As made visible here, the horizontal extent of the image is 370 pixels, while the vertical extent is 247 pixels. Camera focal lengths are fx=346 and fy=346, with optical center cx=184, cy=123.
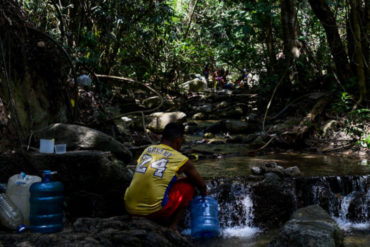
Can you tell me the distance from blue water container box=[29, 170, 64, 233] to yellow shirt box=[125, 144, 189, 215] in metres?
0.79

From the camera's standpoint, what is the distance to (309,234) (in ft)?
11.3

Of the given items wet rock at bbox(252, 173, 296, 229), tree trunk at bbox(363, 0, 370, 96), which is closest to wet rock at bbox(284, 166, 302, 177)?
wet rock at bbox(252, 173, 296, 229)

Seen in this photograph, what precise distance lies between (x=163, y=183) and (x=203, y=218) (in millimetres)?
660

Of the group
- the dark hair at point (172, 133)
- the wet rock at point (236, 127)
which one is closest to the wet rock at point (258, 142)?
the wet rock at point (236, 127)

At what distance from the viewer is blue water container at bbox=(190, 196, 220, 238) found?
12.1 feet

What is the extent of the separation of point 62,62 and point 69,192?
2.98m

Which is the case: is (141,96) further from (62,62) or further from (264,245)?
(264,245)

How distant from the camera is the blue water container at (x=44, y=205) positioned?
3449mm

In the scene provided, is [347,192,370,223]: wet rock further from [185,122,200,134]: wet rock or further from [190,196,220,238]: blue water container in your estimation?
[185,122,200,134]: wet rock

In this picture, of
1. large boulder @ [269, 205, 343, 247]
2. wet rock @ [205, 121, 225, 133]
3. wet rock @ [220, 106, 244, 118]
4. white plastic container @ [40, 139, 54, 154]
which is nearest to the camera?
large boulder @ [269, 205, 343, 247]

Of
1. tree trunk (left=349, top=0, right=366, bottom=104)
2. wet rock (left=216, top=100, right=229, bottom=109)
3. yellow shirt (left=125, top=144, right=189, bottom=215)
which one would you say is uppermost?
tree trunk (left=349, top=0, right=366, bottom=104)

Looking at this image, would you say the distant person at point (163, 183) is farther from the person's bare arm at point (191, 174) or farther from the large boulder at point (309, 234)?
the large boulder at point (309, 234)

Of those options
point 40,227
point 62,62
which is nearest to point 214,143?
point 62,62

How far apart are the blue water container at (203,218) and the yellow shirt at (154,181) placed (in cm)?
46
